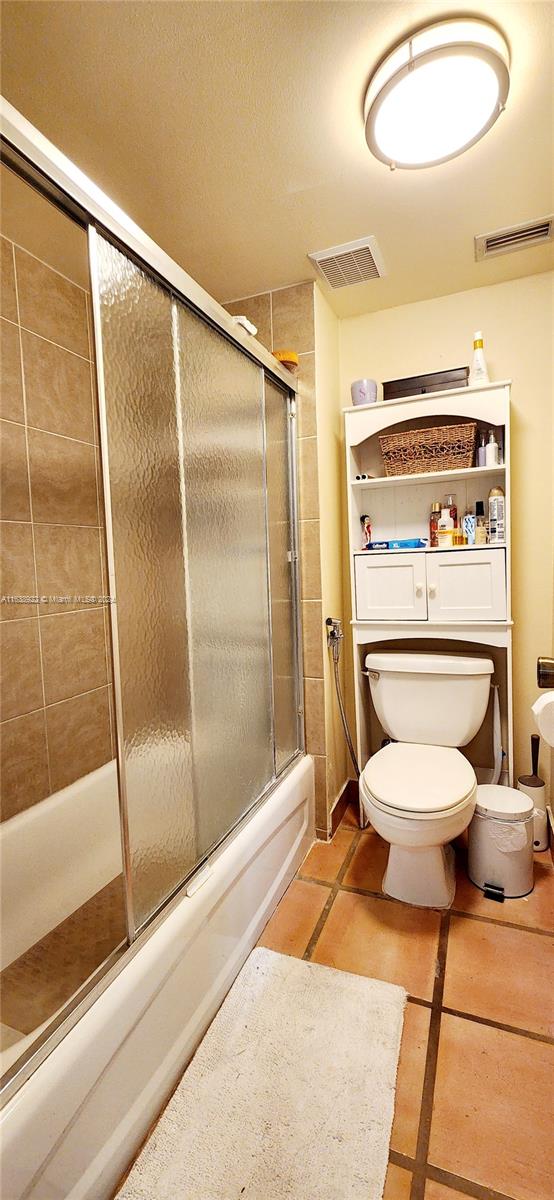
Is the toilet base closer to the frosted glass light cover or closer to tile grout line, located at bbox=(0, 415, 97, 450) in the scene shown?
tile grout line, located at bbox=(0, 415, 97, 450)

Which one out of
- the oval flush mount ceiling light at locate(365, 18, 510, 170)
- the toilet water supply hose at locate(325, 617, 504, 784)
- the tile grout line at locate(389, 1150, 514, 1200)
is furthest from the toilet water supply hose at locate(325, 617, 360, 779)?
the oval flush mount ceiling light at locate(365, 18, 510, 170)

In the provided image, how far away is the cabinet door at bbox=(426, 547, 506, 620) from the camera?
187 cm

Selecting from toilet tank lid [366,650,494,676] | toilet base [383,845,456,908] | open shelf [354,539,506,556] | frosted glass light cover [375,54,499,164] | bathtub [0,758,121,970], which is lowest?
toilet base [383,845,456,908]

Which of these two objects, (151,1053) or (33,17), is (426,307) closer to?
(33,17)

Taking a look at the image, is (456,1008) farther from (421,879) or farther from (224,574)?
(224,574)

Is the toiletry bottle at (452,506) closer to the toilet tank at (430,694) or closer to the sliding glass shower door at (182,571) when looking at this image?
the toilet tank at (430,694)

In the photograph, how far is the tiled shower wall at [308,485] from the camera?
195cm

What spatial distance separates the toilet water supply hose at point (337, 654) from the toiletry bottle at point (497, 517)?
685 millimetres

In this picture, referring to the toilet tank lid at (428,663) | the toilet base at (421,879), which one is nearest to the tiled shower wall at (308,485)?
the toilet tank lid at (428,663)

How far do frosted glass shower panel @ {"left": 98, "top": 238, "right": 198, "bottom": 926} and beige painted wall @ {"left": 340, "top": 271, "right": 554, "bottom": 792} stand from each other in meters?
0.97

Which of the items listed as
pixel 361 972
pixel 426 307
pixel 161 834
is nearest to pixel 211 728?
pixel 161 834

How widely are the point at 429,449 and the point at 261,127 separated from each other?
1.12 m

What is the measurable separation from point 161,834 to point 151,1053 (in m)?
0.41

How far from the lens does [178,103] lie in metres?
1.17
